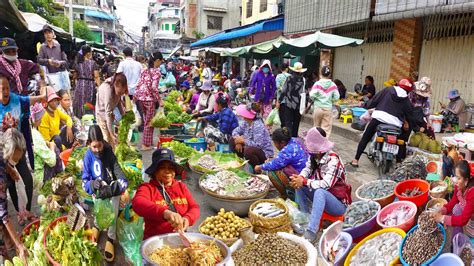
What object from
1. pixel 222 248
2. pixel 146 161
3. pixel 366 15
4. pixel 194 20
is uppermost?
pixel 194 20

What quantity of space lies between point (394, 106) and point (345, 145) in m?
3.02

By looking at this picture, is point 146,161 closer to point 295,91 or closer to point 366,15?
point 295,91

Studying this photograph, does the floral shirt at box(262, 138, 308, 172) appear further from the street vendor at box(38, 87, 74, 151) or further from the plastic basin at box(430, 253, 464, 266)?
the street vendor at box(38, 87, 74, 151)

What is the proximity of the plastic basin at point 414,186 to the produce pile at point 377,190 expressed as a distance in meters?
0.13

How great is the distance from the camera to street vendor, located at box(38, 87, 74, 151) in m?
5.20

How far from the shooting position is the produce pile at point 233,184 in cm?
470

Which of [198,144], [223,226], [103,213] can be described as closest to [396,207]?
[223,226]

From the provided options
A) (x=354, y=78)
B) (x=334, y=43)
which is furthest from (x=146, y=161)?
(x=354, y=78)

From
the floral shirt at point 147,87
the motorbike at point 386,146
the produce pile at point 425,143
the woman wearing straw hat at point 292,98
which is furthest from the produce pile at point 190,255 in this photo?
the woman wearing straw hat at point 292,98

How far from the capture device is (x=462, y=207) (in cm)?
317

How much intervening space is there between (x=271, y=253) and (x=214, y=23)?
140 ft

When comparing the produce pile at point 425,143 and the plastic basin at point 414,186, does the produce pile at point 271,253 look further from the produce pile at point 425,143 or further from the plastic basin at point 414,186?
the produce pile at point 425,143

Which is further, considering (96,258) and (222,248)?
(96,258)

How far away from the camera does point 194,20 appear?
142 ft
